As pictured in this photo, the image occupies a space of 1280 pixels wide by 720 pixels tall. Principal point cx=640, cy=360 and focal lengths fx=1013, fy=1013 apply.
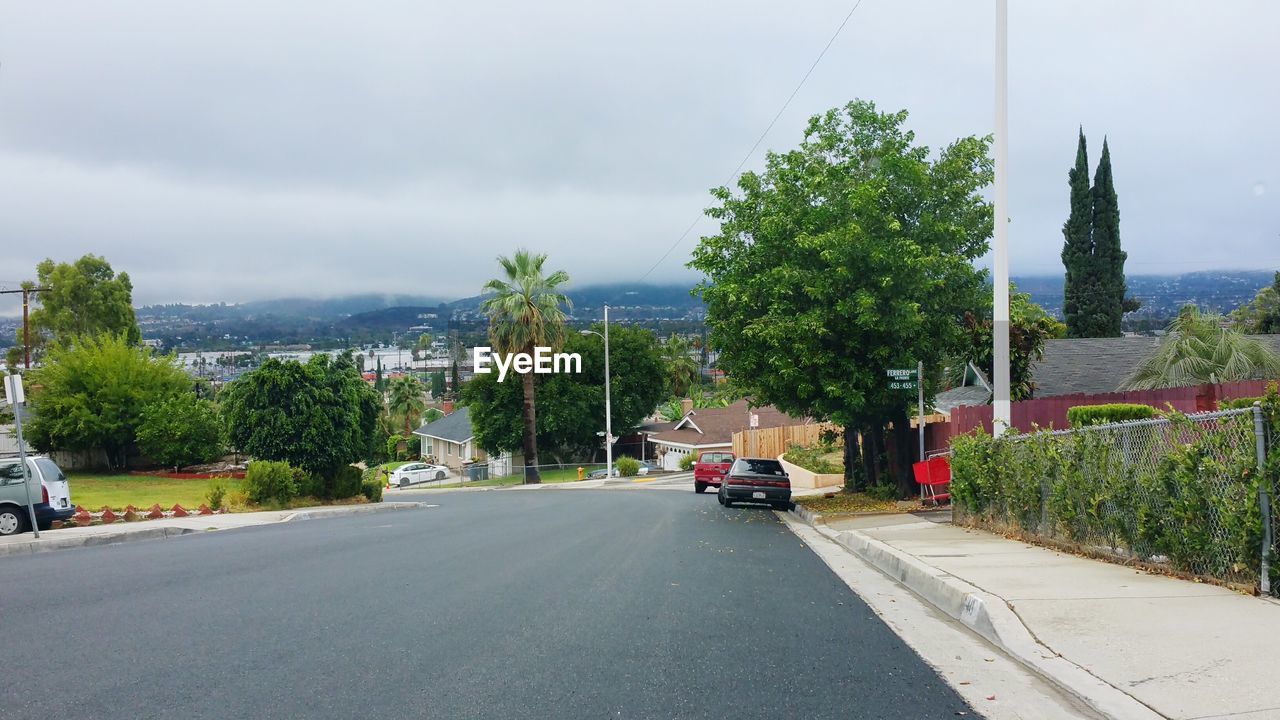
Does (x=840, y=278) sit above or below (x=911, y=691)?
above

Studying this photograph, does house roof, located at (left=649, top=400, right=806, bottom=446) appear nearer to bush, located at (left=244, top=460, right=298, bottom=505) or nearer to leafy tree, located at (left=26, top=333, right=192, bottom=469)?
leafy tree, located at (left=26, top=333, right=192, bottom=469)

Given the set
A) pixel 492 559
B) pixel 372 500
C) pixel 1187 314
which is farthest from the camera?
pixel 372 500

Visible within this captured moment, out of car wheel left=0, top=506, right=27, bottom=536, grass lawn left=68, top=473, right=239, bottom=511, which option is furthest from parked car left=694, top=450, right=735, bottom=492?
car wheel left=0, top=506, right=27, bottom=536

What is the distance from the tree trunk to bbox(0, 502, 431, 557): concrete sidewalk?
2592cm

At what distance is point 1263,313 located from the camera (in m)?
47.1

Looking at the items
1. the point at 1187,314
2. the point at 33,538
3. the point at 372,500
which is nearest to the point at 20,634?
the point at 33,538

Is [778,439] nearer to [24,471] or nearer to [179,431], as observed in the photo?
[179,431]

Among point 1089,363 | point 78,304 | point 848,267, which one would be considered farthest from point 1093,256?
point 78,304

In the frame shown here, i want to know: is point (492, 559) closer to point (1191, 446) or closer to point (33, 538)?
point (1191, 446)

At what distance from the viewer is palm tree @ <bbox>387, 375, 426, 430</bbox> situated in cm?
10738

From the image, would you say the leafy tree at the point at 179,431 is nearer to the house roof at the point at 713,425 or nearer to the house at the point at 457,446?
the house at the point at 457,446

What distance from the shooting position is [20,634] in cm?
827

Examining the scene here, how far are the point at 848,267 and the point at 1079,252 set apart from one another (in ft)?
117

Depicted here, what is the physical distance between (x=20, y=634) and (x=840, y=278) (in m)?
16.8
